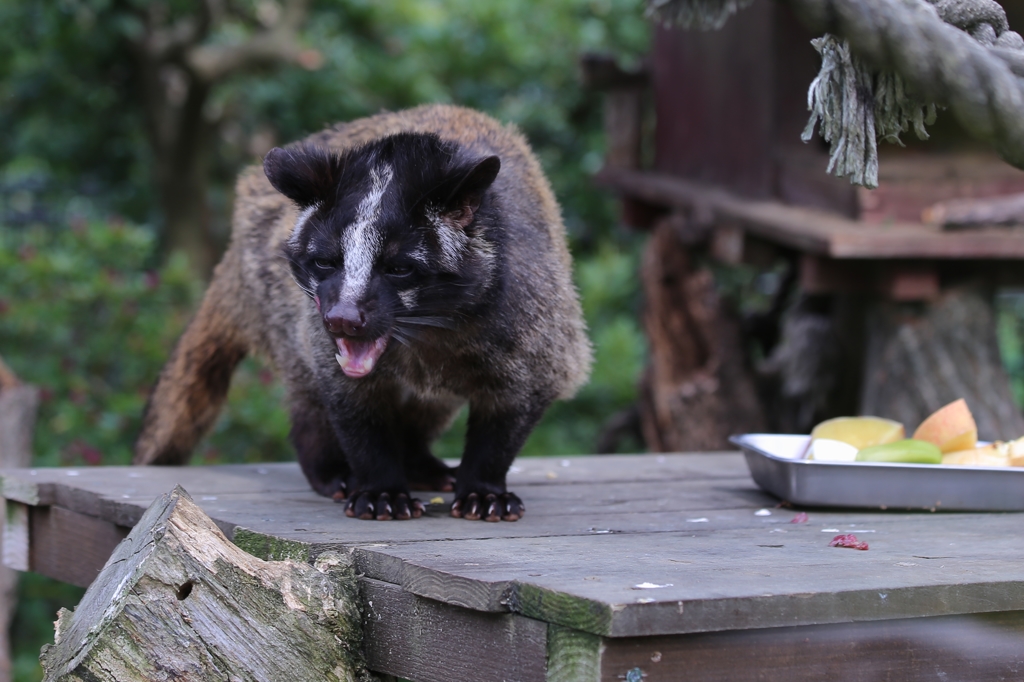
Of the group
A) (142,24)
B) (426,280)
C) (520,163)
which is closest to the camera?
(426,280)

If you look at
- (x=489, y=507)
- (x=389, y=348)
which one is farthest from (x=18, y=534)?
(x=489, y=507)

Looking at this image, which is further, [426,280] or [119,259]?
[119,259]

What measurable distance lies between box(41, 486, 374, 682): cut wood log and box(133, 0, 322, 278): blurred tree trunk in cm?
647

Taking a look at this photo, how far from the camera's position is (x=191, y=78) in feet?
29.9

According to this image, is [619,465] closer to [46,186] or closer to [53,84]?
[53,84]

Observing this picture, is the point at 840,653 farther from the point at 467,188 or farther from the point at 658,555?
the point at 467,188

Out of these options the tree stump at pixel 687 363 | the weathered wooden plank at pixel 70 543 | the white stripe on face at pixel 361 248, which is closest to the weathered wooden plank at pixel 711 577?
the white stripe on face at pixel 361 248

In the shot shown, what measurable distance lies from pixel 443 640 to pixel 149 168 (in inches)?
342

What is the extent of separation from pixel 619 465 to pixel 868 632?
2.11 metres

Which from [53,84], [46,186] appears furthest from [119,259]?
[46,186]

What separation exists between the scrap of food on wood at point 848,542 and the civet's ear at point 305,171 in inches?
54.9

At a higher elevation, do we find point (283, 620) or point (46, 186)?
point (46, 186)

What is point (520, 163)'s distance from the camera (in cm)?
355

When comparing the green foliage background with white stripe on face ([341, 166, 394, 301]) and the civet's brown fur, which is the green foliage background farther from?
white stripe on face ([341, 166, 394, 301])
